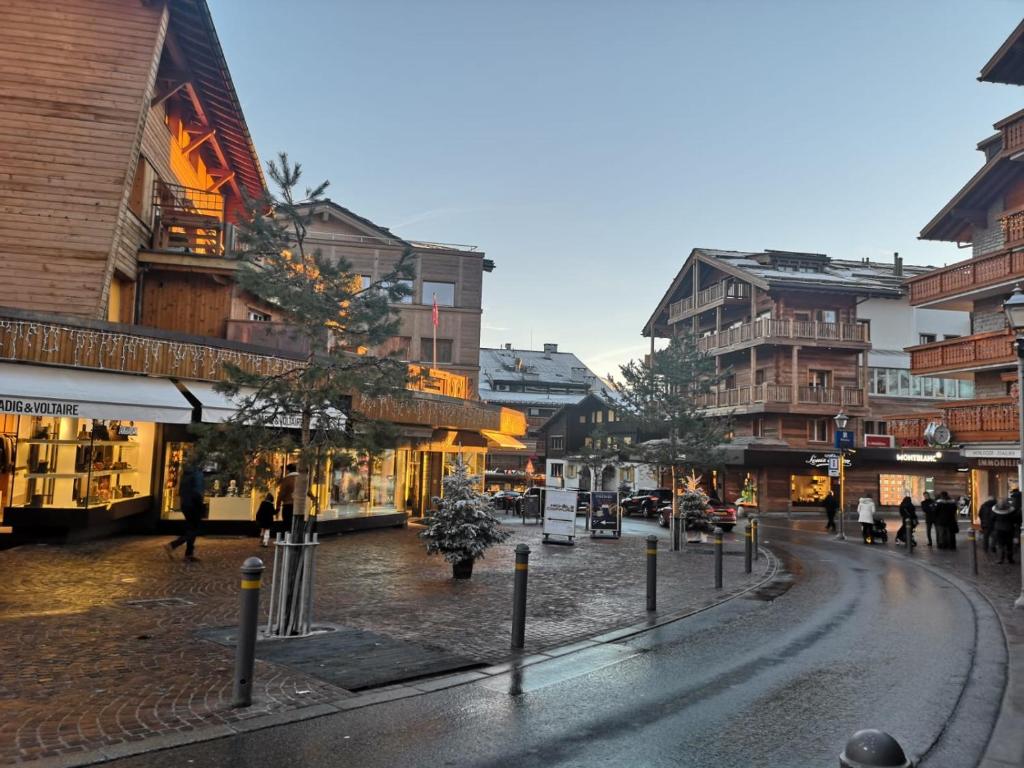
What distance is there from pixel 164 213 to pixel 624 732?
18.4 meters

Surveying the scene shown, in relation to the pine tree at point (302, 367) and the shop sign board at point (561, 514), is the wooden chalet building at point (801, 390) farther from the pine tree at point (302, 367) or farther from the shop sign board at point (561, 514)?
the pine tree at point (302, 367)

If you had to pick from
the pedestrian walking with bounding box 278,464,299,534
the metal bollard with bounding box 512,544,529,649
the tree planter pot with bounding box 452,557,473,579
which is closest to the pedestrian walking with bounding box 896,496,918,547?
the tree planter pot with bounding box 452,557,473,579

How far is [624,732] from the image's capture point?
5797 mm

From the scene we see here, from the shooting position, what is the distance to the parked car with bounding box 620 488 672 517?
35.8m

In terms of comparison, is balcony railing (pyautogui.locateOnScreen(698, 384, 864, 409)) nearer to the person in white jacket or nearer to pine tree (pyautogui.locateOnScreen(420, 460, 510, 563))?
the person in white jacket

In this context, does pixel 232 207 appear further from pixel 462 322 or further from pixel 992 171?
pixel 992 171

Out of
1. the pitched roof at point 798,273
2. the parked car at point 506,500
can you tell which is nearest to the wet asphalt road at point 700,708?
the parked car at point 506,500

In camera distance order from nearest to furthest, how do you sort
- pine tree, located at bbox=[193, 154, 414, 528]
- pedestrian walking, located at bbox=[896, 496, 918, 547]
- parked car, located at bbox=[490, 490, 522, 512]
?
1. pine tree, located at bbox=[193, 154, 414, 528]
2. pedestrian walking, located at bbox=[896, 496, 918, 547]
3. parked car, located at bbox=[490, 490, 522, 512]

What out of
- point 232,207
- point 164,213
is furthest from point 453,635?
point 232,207

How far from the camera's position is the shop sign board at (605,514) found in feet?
74.1

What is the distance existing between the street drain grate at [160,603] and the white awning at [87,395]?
471 centimetres

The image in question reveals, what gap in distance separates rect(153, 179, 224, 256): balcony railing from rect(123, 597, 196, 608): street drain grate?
35.9 ft

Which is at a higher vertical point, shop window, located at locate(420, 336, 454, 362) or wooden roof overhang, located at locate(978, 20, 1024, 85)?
wooden roof overhang, located at locate(978, 20, 1024, 85)

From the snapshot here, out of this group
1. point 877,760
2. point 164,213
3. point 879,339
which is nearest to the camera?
point 877,760
